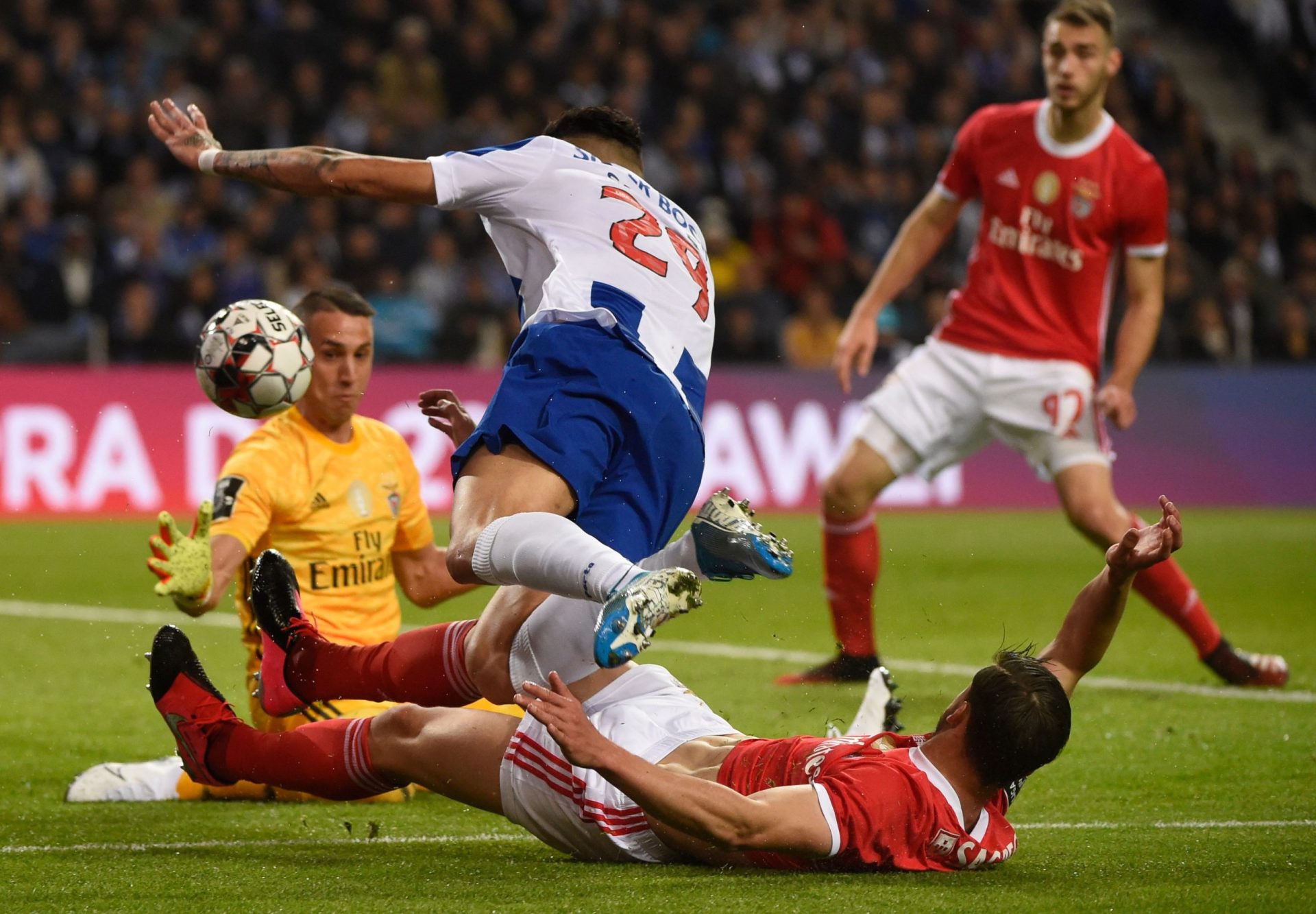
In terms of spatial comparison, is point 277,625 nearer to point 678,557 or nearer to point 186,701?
point 186,701

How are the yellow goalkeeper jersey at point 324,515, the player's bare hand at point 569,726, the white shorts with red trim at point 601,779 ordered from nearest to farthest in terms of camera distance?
the player's bare hand at point 569,726
the white shorts with red trim at point 601,779
the yellow goalkeeper jersey at point 324,515

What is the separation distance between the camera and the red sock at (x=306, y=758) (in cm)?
430

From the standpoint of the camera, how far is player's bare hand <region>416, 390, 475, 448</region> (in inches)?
196

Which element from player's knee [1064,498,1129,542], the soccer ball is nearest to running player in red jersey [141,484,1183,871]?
the soccer ball

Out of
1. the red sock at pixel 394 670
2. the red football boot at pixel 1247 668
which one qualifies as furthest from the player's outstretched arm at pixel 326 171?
the red football boot at pixel 1247 668

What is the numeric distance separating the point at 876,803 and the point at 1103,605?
83 centimetres

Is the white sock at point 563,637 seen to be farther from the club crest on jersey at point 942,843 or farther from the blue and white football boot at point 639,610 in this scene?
the club crest on jersey at point 942,843

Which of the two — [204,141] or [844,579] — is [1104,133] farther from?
[204,141]

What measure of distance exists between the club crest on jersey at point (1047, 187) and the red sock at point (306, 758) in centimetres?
390

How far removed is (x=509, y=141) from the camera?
1658cm

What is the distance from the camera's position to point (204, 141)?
190 inches

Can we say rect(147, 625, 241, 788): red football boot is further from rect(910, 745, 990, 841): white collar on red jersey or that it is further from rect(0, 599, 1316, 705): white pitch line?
rect(0, 599, 1316, 705): white pitch line

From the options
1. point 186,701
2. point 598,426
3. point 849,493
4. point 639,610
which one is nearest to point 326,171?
point 598,426

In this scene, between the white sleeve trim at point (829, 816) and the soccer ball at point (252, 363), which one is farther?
the soccer ball at point (252, 363)
